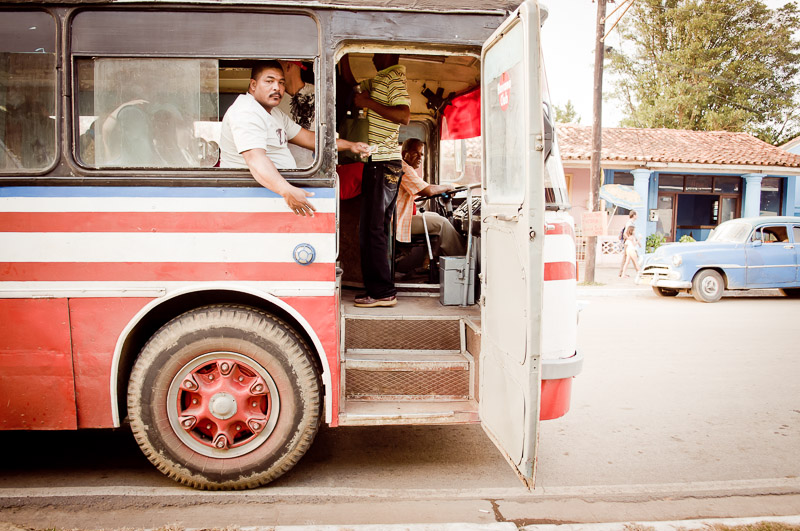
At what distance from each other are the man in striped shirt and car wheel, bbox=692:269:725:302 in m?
9.68

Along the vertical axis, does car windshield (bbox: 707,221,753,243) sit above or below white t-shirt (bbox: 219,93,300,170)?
below

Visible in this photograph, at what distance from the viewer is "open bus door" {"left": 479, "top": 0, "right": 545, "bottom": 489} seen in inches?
111

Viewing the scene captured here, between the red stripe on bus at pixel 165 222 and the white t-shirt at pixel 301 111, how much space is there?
42 cm

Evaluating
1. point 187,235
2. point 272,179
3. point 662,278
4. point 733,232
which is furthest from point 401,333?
point 733,232

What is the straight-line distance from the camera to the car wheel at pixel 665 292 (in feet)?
41.6

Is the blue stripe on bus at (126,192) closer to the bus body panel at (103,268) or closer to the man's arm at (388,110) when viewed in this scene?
the bus body panel at (103,268)

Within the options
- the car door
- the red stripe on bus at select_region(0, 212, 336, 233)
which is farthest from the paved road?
the car door

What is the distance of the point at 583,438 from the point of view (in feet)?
15.0

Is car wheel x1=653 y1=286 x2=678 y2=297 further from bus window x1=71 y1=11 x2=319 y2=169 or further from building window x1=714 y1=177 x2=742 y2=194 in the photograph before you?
building window x1=714 y1=177 x2=742 y2=194

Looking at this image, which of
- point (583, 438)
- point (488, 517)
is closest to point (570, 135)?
point (583, 438)

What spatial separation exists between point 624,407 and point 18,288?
16.2 ft

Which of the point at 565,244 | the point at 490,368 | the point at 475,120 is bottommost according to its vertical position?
the point at 490,368

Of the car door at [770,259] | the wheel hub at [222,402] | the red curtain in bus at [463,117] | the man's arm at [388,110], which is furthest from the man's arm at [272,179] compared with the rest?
the car door at [770,259]

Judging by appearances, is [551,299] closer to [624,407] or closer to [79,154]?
[624,407]
